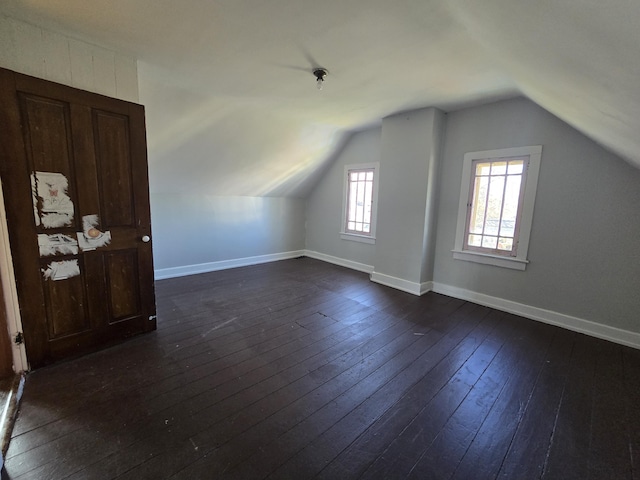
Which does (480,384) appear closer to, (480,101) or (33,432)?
(33,432)

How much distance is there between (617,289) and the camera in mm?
2598

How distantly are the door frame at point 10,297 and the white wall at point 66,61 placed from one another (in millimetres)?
914

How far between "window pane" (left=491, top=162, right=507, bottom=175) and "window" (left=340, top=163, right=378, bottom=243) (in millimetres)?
1791

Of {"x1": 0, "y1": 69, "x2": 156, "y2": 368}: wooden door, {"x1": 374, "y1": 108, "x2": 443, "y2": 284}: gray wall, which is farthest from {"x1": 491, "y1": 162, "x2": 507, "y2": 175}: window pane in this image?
{"x1": 0, "y1": 69, "x2": 156, "y2": 368}: wooden door

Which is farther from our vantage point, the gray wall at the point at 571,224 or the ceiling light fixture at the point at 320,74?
the gray wall at the point at 571,224

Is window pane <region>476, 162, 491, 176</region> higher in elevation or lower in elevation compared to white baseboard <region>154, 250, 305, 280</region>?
higher

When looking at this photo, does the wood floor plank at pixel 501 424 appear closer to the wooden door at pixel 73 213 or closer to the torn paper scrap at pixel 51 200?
the wooden door at pixel 73 213

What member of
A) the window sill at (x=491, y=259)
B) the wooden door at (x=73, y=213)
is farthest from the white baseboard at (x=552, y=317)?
the wooden door at (x=73, y=213)

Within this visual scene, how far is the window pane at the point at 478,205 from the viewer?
3404mm

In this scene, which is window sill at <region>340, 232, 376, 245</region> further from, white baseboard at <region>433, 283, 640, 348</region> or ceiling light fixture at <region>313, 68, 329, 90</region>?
ceiling light fixture at <region>313, 68, 329, 90</region>

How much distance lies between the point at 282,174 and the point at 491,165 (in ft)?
10.7

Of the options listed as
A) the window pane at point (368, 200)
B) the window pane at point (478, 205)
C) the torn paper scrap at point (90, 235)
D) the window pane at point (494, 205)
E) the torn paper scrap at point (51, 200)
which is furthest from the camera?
the window pane at point (368, 200)

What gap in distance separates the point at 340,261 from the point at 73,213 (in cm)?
413

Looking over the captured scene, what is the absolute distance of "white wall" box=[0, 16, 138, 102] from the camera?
1762mm
